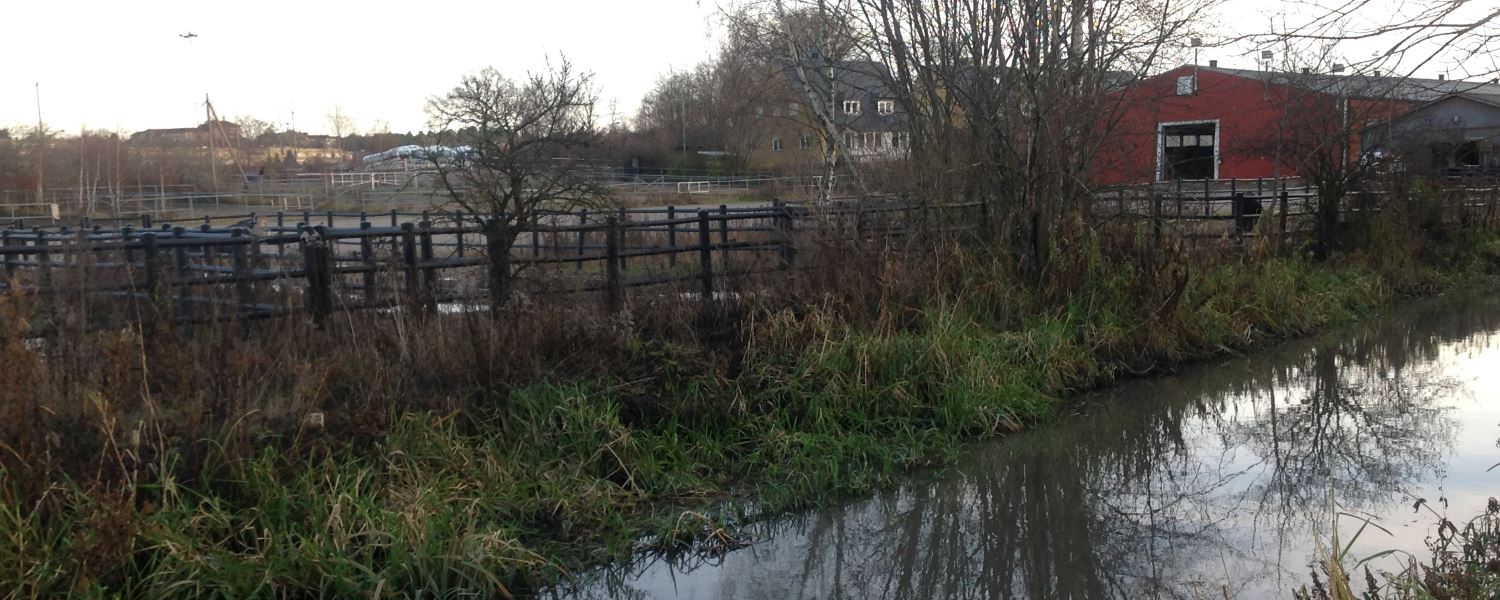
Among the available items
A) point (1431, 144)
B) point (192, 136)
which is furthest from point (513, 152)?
point (192, 136)

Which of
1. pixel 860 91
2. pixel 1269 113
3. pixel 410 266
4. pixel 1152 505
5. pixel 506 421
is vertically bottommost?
pixel 1152 505

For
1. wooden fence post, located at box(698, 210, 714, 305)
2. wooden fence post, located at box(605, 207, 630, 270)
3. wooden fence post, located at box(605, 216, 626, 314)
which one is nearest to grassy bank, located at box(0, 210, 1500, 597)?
wooden fence post, located at box(605, 216, 626, 314)

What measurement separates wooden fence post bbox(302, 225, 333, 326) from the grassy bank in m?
0.63

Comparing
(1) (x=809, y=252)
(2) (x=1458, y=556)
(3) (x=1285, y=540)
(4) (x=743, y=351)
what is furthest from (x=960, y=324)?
(2) (x=1458, y=556)

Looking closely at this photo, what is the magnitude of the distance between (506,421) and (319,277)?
2018 mm

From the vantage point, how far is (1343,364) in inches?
473

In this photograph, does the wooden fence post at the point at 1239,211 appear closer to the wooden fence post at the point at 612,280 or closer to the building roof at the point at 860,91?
the building roof at the point at 860,91

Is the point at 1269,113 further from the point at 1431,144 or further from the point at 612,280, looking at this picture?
the point at 612,280

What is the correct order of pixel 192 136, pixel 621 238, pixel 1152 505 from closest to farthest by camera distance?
pixel 1152 505 → pixel 621 238 → pixel 192 136

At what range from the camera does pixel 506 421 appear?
730 cm

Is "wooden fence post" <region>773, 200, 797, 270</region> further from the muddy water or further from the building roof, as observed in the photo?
the building roof

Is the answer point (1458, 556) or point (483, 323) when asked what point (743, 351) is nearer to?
point (483, 323)

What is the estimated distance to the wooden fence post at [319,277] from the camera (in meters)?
8.18

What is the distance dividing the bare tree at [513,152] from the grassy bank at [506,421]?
193 centimetres
